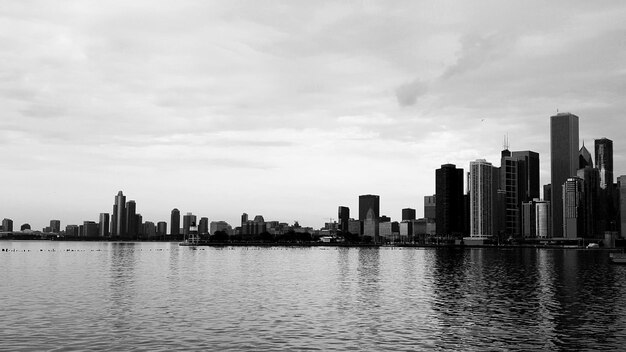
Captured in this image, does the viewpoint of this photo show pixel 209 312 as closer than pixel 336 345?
No

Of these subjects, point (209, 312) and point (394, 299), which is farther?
point (394, 299)

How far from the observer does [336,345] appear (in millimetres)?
50281

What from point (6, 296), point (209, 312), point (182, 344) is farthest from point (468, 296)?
point (6, 296)

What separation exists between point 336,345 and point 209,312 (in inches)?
878

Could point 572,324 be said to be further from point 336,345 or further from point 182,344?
point 182,344

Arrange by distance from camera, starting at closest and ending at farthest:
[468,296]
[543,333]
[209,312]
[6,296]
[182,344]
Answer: [182,344]
[543,333]
[209,312]
[6,296]
[468,296]

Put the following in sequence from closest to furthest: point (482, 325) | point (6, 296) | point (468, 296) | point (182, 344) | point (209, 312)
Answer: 1. point (182, 344)
2. point (482, 325)
3. point (209, 312)
4. point (6, 296)
5. point (468, 296)

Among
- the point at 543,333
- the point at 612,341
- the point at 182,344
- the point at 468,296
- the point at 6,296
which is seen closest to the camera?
the point at 182,344

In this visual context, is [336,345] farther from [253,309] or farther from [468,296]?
[468,296]

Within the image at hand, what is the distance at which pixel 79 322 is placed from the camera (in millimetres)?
60062

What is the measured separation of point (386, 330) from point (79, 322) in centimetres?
3043

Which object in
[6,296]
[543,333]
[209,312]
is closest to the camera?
[543,333]

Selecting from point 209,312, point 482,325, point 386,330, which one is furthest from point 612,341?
point 209,312

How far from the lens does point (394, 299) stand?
84.2 meters
